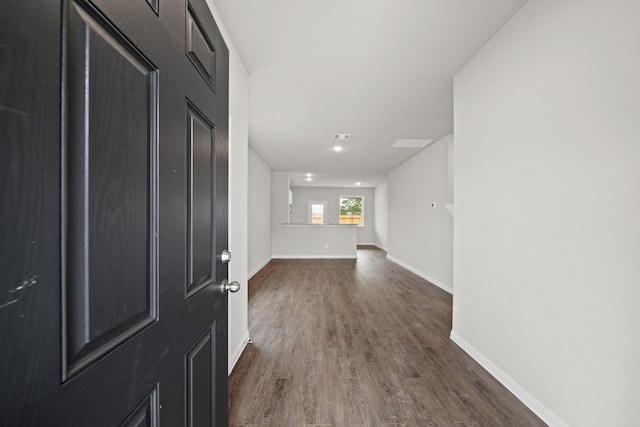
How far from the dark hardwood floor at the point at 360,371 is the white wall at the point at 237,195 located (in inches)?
8.7

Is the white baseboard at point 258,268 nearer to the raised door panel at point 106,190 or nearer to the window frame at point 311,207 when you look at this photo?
the window frame at point 311,207

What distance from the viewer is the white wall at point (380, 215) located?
8.75m

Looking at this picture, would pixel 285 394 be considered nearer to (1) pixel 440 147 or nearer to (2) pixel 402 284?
(2) pixel 402 284

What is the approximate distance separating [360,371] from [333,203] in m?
8.43

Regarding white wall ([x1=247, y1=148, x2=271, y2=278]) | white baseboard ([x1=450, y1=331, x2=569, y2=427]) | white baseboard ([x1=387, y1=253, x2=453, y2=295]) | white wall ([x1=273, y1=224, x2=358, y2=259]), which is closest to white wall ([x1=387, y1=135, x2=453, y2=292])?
white baseboard ([x1=387, y1=253, x2=453, y2=295])

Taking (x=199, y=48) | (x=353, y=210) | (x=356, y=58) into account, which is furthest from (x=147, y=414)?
(x=353, y=210)

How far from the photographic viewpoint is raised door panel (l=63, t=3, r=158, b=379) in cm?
39

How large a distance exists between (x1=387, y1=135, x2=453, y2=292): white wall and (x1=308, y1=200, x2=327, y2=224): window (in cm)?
384

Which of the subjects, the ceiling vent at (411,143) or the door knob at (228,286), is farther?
the ceiling vent at (411,143)

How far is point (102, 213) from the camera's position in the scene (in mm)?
448

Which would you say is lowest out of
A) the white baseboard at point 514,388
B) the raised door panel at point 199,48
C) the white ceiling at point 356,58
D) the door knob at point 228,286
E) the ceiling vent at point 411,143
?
the white baseboard at point 514,388

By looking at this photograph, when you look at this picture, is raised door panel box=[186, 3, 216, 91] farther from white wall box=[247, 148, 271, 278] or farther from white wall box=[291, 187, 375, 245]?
white wall box=[291, 187, 375, 245]

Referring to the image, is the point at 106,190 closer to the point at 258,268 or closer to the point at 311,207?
the point at 258,268

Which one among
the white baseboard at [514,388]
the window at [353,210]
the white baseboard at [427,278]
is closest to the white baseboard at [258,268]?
the white baseboard at [427,278]
